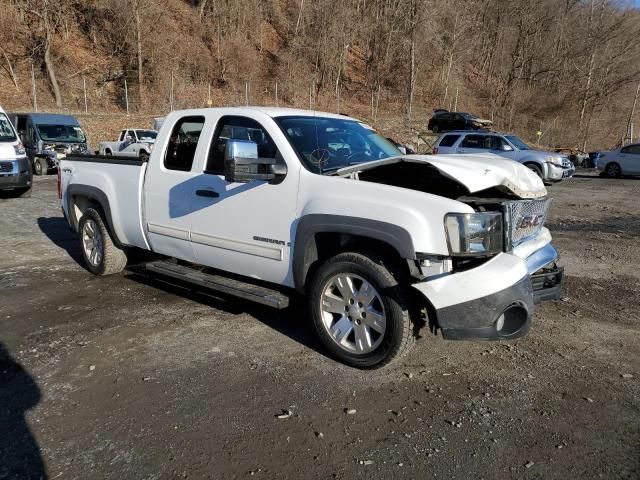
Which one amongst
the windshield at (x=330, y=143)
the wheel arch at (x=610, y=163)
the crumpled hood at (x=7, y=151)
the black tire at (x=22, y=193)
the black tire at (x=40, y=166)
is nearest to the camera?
the windshield at (x=330, y=143)

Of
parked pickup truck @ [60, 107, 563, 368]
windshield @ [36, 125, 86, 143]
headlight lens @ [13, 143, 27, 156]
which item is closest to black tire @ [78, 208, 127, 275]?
parked pickup truck @ [60, 107, 563, 368]

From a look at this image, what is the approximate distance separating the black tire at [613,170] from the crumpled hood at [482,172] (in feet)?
66.8

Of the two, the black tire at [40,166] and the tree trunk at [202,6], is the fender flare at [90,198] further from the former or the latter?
the tree trunk at [202,6]

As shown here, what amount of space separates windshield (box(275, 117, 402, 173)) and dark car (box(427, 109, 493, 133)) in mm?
31259

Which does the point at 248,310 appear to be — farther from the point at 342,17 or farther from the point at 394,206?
the point at 342,17

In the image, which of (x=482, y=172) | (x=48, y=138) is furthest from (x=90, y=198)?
(x=48, y=138)

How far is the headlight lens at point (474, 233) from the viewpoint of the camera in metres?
3.44

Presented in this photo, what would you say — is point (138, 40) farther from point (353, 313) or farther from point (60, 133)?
point (353, 313)

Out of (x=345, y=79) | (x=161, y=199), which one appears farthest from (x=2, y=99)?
(x=161, y=199)

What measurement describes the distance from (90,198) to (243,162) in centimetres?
314

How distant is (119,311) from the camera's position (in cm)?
518

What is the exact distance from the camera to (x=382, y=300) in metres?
3.70

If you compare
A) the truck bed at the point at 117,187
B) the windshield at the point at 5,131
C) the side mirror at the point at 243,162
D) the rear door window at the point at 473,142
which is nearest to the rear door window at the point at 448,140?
the rear door window at the point at 473,142

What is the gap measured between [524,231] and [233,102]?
119 feet
